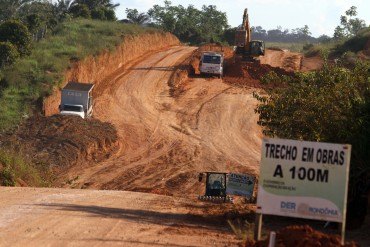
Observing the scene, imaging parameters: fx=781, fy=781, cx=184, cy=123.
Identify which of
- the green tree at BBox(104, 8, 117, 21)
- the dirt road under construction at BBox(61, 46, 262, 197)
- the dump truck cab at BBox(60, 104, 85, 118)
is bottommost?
the dirt road under construction at BBox(61, 46, 262, 197)

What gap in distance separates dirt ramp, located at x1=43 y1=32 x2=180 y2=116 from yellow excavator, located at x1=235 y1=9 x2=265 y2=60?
9887mm

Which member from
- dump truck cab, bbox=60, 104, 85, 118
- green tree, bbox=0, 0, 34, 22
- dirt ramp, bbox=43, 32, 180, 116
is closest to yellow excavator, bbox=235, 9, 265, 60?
dirt ramp, bbox=43, 32, 180, 116

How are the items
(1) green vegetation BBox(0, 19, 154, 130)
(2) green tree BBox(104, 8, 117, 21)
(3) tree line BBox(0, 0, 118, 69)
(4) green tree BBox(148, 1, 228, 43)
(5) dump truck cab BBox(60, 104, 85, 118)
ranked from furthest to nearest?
(4) green tree BBox(148, 1, 228, 43) → (2) green tree BBox(104, 8, 117, 21) → (3) tree line BBox(0, 0, 118, 69) → (1) green vegetation BBox(0, 19, 154, 130) → (5) dump truck cab BBox(60, 104, 85, 118)

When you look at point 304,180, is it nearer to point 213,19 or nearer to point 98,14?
point 98,14

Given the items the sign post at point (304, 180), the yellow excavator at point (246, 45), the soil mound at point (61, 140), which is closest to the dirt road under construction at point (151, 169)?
the soil mound at point (61, 140)

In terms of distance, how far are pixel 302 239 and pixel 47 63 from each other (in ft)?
147

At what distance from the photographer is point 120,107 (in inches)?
2103

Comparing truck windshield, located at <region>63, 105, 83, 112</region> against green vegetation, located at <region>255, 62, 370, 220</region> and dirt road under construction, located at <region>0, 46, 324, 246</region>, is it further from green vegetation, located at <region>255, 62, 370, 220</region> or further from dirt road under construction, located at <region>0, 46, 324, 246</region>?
green vegetation, located at <region>255, 62, 370, 220</region>

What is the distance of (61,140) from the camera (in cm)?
4147

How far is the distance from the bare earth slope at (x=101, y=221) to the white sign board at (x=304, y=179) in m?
3.54

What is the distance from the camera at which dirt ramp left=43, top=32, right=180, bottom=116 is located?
5144 cm

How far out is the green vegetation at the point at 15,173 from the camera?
1112 inches

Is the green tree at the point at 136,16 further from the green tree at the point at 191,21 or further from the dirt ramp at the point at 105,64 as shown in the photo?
the dirt ramp at the point at 105,64

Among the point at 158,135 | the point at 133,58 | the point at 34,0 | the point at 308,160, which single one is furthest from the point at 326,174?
the point at 34,0
